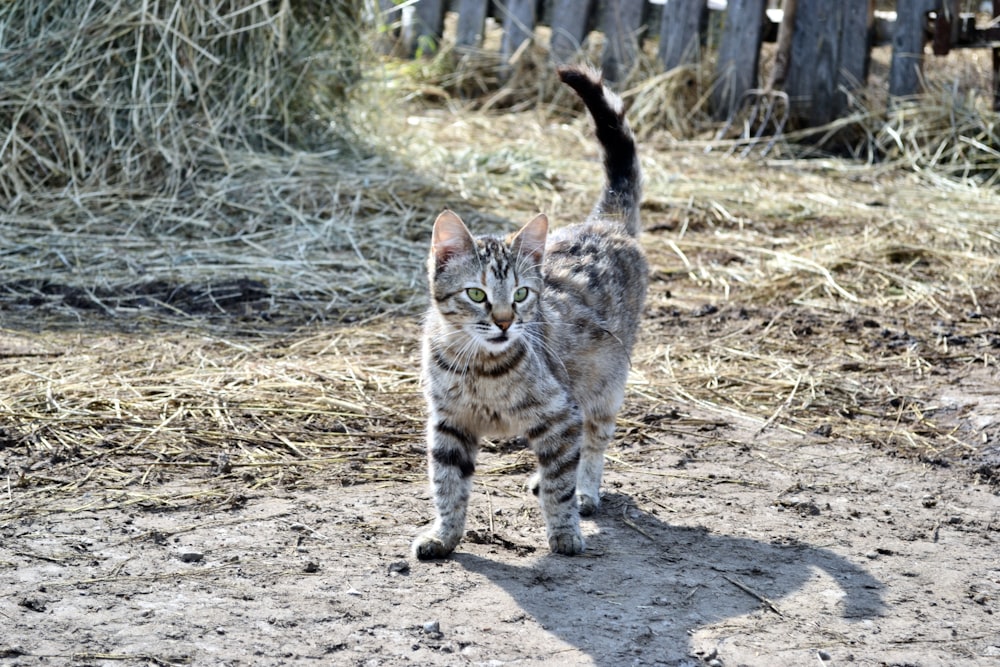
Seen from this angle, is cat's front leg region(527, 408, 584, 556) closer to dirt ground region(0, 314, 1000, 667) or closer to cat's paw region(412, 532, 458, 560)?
dirt ground region(0, 314, 1000, 667)

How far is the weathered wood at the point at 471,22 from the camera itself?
1092cm

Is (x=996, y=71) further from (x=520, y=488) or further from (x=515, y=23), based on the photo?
(x=520, y=488)

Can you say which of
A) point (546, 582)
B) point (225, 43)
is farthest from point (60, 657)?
point (225, 43)

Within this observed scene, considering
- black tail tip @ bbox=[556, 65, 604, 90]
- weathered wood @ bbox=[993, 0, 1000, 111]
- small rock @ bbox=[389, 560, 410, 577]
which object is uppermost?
weathered wood @ bbox=[993, 0, 1000, 111]

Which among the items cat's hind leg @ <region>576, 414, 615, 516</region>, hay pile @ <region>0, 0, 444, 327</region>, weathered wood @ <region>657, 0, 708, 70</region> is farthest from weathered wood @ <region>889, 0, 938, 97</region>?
cat's hind leg @ <region>576, 414, 615, 516</region>

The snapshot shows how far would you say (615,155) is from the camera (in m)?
5.04

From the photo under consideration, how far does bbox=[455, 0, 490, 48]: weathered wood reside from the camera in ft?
35.8

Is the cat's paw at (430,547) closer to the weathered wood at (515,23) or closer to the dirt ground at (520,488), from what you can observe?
the dirt ground at (520,488)

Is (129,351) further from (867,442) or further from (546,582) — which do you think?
(867,442)

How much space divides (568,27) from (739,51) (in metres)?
1.59

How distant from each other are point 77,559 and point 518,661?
1.43 meters

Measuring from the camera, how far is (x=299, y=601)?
342 centimetres

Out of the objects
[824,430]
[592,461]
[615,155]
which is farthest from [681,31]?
[592,461]

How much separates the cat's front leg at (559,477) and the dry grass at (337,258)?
786 mm
